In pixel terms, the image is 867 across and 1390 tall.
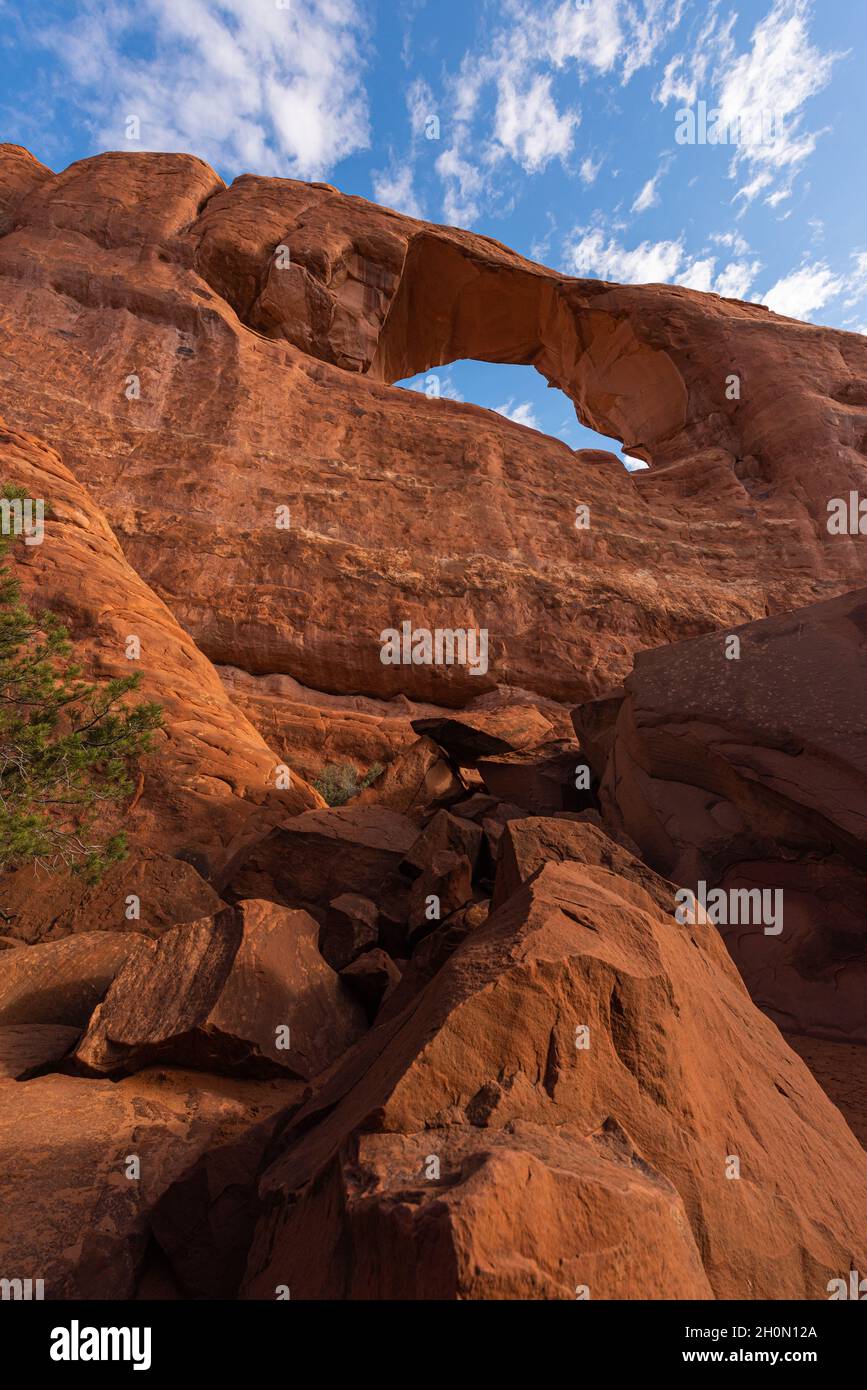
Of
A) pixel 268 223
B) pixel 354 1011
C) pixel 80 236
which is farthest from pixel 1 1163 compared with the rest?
pixel 268 223

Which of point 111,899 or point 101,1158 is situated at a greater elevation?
point 111,899

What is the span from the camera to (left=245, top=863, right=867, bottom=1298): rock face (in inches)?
80.7

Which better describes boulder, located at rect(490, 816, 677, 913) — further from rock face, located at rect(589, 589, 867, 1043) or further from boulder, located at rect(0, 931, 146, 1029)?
boulder, located at rect(0, 931, 146, 1029)

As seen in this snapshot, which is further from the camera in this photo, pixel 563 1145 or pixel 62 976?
pixel 62 976

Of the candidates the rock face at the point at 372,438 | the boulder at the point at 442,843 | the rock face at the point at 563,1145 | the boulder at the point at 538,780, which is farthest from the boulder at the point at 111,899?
the rock face at the point at 372,438

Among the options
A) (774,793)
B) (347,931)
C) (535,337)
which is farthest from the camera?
(535,337)

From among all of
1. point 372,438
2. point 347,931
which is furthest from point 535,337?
point 347,931

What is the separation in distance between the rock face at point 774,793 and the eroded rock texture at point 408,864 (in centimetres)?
4

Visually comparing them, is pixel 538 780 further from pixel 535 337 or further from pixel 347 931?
pixel 535 337

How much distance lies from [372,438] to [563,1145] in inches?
788

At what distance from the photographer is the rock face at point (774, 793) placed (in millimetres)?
6473

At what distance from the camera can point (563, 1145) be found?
98.3 inches

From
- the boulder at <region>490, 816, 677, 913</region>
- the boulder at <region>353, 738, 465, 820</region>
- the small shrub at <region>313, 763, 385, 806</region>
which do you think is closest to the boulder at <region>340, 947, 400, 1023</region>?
the boulder at <region>490, 816, 677, 913</region>

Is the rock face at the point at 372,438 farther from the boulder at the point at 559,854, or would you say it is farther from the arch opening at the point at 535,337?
the boulder at the point at 559,854
